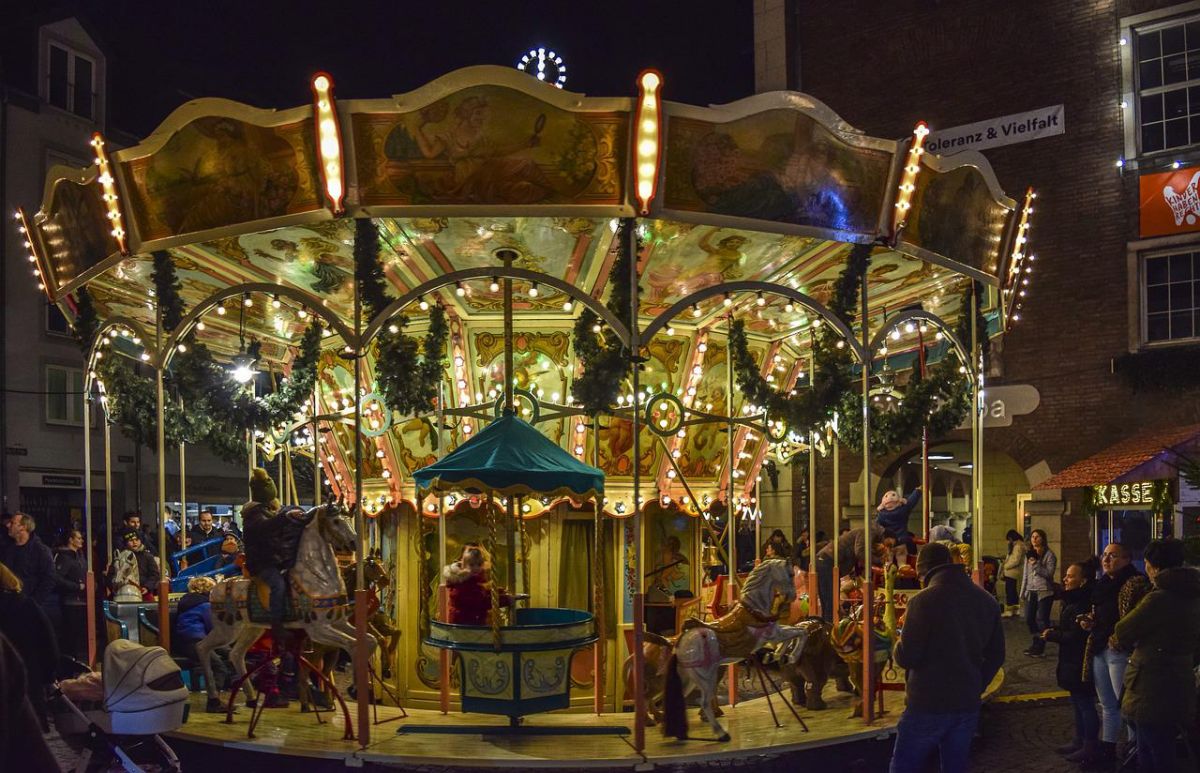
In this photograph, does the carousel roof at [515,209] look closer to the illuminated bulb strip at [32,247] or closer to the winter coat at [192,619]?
the illuminated bulb strip at [32,247]

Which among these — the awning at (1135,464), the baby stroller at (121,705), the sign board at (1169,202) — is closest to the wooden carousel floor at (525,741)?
the baby stroller at (121,705)

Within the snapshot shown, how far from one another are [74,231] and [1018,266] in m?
8.77

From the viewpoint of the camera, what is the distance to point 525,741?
8508 mm

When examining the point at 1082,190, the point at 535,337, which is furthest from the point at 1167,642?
the point at 1082,190

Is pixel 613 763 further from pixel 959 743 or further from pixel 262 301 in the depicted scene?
pixel 262 301

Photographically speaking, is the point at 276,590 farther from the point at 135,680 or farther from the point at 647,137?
the point at 647,137

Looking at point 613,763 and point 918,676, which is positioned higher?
point 918,676

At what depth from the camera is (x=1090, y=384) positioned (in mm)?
19172

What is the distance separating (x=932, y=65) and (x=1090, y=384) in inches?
267

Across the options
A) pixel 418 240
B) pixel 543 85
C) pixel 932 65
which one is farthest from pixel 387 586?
pixel 932 65

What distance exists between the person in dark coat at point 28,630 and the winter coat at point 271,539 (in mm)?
2365

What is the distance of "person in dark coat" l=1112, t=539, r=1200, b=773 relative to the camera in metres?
7.23

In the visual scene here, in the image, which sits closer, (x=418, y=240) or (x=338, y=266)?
(x=418, y=240)

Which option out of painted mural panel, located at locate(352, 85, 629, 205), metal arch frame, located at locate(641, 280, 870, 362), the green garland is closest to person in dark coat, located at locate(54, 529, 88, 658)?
the green garland
